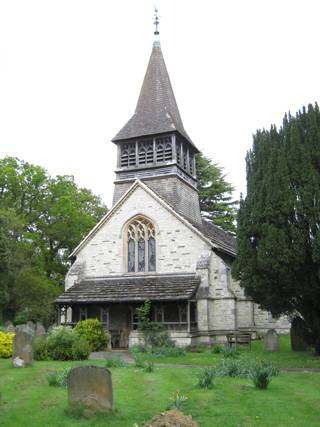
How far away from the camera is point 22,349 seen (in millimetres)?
15750

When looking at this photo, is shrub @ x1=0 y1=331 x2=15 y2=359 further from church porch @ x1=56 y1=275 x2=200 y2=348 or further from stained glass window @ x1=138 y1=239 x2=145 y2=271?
stained glass window @ x1=138 y1=239 x2=145 y2=271

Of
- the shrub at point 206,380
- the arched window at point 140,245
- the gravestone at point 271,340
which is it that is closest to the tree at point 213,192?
the arched window at point 140,245

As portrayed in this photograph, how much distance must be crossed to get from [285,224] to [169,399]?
8.70 metres

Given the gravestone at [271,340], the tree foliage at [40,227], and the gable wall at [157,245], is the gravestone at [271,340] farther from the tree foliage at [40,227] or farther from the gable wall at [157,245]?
the tree foliage at [40,227]

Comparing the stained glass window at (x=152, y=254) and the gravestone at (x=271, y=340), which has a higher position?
the stained glass window at (x=152, y=254)

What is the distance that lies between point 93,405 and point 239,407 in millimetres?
2713

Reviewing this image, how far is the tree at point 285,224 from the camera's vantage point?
16375mm

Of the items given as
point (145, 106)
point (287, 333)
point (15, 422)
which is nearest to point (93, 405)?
point (15, 422)

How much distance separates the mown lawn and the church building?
38.4 ft

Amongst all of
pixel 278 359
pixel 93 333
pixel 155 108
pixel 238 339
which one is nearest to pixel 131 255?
pixel 93 333

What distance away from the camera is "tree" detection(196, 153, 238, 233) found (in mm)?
48875

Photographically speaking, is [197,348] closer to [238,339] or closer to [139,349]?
[238,339]

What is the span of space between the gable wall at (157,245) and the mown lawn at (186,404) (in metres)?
13.5

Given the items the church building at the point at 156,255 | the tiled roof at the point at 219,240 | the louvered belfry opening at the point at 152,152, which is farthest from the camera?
the louvered belfry opening at the point at 152,152
